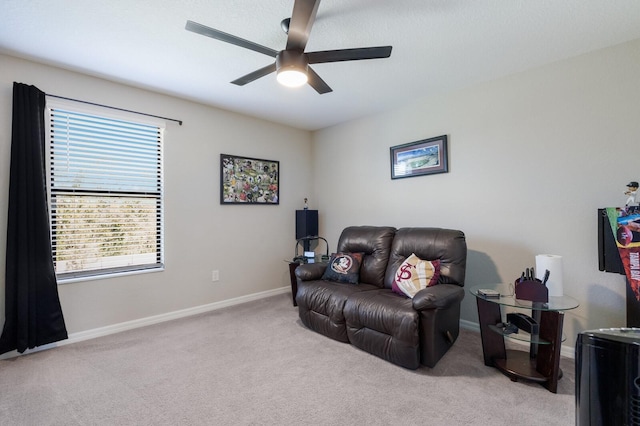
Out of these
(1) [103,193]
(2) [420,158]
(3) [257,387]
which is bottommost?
(3) [257,387]

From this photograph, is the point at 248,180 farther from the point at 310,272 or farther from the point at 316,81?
the point at 316,81

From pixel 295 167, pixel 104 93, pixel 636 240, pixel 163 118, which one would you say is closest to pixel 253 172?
pixel 295 167

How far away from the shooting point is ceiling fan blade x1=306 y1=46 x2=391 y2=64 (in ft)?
5.86

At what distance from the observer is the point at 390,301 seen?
235cm

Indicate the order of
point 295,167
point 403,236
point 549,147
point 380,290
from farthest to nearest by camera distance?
point 295,167
point 403,236
point 380,290
point 549,147

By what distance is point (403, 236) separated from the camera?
9.69ft

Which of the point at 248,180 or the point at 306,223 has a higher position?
the point at 248,180

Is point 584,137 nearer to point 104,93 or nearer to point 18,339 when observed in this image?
point 104,93

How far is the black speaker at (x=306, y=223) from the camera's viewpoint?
4.27m

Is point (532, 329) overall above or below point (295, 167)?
below

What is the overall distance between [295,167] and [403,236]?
219cm

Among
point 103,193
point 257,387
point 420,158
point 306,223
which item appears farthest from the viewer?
point 306,223

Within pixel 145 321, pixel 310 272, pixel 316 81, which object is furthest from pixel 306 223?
pixel 316 81

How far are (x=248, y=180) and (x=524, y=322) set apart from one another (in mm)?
3288
